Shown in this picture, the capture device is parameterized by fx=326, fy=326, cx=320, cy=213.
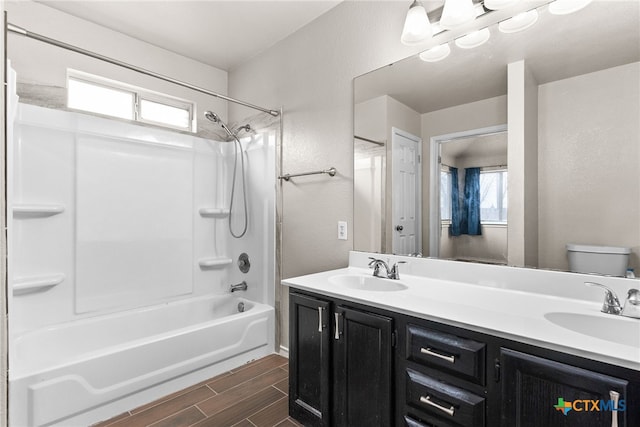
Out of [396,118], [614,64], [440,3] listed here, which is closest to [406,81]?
[396,118]

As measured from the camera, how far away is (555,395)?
984 millimetres

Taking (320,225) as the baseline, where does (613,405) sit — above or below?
below

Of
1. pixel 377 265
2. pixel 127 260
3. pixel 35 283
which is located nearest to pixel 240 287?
pixel 127 260

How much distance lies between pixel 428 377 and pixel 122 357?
Result: 5.74 feet

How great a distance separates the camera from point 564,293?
4.67 feet

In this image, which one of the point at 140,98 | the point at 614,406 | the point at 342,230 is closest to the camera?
the point at 614,406

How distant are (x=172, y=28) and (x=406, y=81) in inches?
76.5

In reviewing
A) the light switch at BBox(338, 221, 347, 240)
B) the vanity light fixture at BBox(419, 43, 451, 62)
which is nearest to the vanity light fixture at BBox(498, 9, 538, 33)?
the vanity light fixture at BBox(419, 43, 451, 62)

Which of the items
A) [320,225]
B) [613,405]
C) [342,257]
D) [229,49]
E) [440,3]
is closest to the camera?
[613,405]

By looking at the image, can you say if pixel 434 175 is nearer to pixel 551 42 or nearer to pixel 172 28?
pixel 551 42

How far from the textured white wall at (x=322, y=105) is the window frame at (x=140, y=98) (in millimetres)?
782

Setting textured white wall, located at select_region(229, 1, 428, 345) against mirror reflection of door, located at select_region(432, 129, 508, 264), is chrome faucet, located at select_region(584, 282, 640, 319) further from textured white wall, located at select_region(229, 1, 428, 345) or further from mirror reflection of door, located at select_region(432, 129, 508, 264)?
textured white wall, located at select_region(229, 1, 428, 345)

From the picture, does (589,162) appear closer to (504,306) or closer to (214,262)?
(504,306)

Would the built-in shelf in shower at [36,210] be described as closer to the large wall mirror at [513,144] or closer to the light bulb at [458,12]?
the large wall mirror at [513,144]
